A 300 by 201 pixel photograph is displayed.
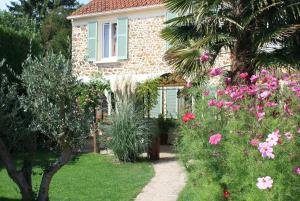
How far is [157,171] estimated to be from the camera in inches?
425

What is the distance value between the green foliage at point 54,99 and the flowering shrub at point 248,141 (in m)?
1.45

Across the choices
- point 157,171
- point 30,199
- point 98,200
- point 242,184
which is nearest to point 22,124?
point 30,199

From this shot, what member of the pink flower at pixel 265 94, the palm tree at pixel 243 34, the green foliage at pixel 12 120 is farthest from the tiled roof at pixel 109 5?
the pink flower at pixel 265 94

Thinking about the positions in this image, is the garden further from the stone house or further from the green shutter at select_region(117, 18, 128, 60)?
the green shutter at select_region(117, 18, 128, 60)

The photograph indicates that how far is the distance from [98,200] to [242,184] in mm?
3625

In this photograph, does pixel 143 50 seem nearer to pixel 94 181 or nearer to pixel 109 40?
pixel 109 40

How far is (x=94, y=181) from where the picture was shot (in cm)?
955

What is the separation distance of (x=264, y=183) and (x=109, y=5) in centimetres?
1748

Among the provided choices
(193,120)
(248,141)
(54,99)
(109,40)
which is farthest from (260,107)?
(109,40)

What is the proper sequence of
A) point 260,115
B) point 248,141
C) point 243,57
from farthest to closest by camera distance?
point 243,57
point 260,115
point 248,141

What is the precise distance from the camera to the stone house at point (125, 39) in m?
19.0

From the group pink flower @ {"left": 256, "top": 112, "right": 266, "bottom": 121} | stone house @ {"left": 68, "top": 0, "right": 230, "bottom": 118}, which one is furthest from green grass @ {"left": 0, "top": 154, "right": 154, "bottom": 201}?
stone house @ {"left": 68, "top": 0, "right": 230, "bottom": 118}

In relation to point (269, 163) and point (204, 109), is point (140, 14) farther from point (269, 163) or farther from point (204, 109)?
point (269, 163)

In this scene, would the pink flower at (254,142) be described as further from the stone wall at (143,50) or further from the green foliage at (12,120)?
the stone wall at (143,50)
